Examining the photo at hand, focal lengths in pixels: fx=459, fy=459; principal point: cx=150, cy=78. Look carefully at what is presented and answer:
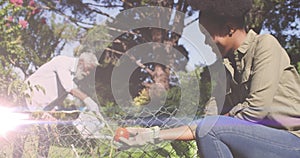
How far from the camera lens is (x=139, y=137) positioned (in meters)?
1.71

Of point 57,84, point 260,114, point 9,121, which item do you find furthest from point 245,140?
point 57,84

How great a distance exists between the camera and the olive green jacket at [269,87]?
152 centimetres

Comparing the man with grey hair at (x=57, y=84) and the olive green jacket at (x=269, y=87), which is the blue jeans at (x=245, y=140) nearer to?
the olive green jacket at (x=269, y=87)

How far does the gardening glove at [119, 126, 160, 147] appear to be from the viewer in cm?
170

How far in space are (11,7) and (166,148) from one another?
246 inches

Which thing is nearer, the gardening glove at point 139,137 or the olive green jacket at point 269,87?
the olive green jacket at point 269,87

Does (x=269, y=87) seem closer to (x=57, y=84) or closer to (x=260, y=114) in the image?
(x=260, y=114)

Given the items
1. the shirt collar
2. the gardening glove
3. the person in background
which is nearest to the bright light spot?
the gardening glove

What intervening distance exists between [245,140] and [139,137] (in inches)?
15.8

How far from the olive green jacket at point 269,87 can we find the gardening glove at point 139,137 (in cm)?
32

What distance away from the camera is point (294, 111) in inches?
60.9

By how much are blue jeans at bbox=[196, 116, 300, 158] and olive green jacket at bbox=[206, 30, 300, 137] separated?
36 millimetres

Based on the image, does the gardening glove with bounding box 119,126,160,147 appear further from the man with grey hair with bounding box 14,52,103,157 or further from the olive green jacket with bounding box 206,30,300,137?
the man with grey hair with bounding box 14,52,103,157

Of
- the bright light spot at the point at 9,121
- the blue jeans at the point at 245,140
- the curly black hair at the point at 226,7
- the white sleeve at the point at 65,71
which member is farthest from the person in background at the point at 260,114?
the white sleeve at the point at 65,71
